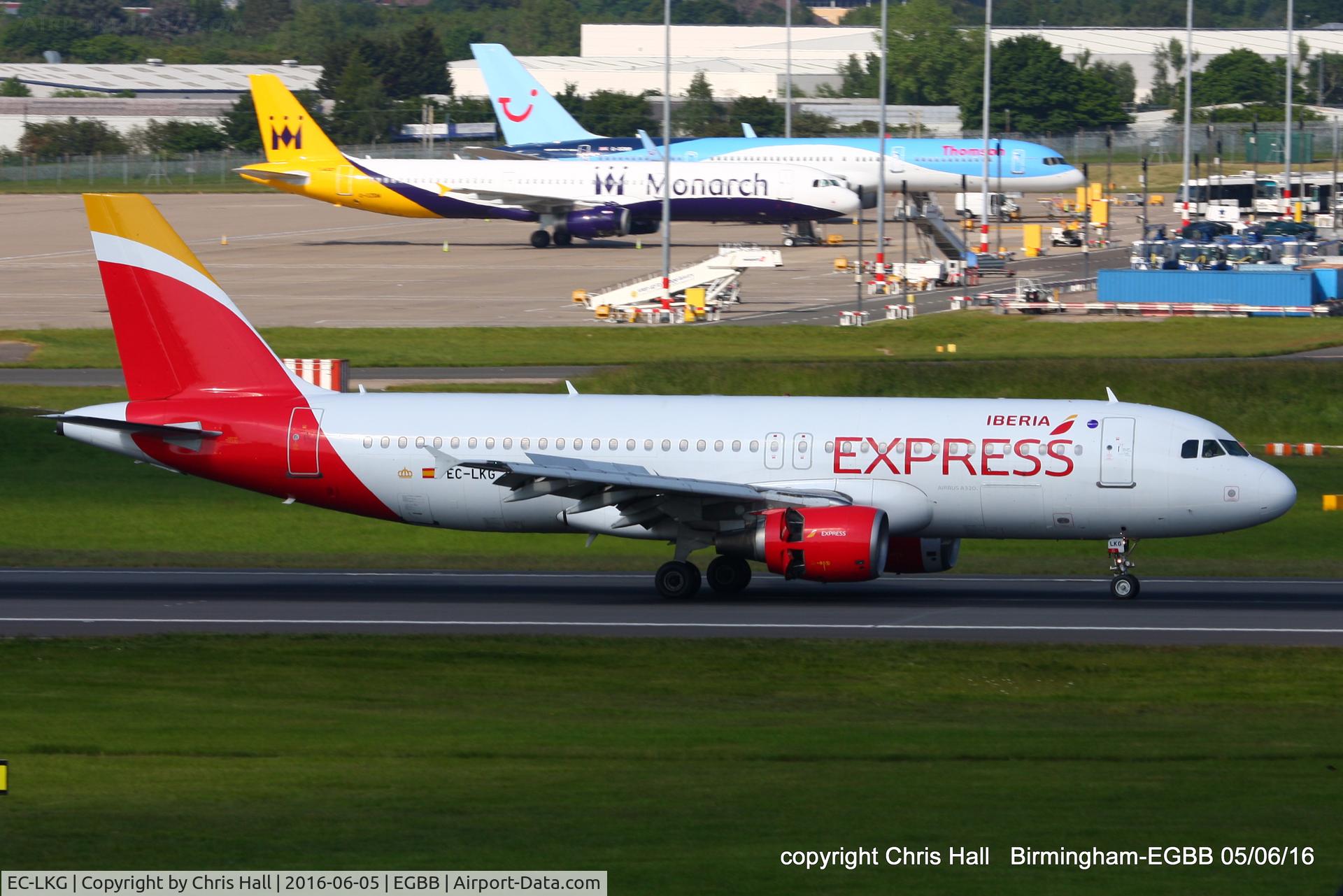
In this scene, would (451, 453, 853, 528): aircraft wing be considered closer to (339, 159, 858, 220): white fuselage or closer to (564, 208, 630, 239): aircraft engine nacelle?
(339, 159, 858, 220): white fuselage

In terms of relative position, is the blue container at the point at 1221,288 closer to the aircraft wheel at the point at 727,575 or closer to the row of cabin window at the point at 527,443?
the aircraft wheel at the point at 727,575

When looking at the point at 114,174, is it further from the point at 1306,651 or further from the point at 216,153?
the point at 1306,651

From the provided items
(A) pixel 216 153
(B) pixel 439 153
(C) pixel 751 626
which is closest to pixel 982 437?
(C) pixel 751 626

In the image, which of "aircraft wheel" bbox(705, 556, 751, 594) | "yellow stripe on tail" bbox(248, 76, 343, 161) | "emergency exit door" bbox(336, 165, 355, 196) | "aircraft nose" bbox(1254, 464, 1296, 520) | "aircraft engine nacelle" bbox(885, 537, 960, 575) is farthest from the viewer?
"emergency exit door" bbox(336, 165, 355, 196)

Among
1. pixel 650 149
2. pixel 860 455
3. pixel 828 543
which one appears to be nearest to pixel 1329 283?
pixel 650 149

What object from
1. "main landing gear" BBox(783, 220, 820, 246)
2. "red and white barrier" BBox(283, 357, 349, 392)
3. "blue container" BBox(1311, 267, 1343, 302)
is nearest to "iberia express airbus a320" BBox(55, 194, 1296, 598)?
"red and white barrier" BBox(283, 357, 349, 392)

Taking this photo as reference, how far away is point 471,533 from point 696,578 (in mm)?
12679

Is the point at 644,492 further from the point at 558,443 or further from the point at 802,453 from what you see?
the point at 802,453

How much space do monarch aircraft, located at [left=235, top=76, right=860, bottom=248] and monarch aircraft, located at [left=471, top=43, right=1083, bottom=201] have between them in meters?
5.98

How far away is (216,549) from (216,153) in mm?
141028

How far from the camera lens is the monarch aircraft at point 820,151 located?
116750mm

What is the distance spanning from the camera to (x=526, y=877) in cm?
1510

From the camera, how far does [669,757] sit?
20.5 metres

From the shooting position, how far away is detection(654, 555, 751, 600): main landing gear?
109 feet
